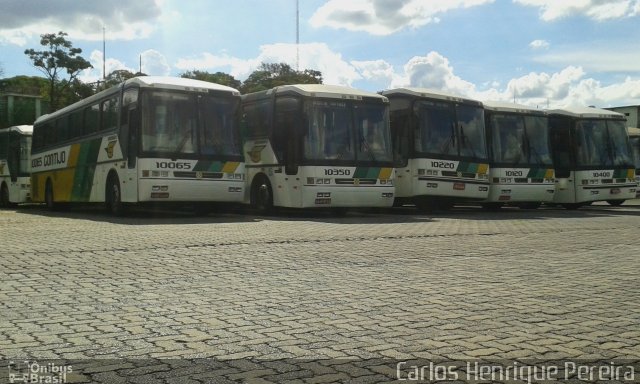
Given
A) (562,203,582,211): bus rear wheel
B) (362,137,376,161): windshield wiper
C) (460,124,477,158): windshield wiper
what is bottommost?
(562,203,582,211): bus rear wheel

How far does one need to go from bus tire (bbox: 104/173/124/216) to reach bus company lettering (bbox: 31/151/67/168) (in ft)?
16.2

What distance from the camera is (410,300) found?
20.7 ft

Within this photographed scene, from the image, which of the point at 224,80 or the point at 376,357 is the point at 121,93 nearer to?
the point at 376,357

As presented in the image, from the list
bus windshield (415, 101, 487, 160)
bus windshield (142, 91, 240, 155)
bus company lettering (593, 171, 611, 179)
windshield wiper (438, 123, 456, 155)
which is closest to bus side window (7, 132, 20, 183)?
bus windshield (142, 91, 240, 155)

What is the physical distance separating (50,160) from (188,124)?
9530 mm

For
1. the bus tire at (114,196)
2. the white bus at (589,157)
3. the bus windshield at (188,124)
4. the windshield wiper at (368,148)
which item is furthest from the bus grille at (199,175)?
the white bus at (589,157)

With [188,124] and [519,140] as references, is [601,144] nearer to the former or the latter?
[519,140]

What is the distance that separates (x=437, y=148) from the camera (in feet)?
67.8

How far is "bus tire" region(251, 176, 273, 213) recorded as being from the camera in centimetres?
1964

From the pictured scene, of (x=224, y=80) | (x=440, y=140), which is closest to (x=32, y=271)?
(x=440, y=140)

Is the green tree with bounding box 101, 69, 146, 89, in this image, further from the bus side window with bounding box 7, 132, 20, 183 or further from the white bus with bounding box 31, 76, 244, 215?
the white bus with bounding box 31, 76, 244, 215

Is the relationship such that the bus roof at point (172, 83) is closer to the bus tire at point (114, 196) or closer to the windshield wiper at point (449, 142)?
the bus tire at point (114, 196)

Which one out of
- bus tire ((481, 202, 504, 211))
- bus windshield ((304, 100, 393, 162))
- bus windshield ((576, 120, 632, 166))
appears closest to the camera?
bus windshield ((304, 100, 393, 162))

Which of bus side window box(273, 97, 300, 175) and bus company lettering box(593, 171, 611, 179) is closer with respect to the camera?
bus side window box(273, 97, 300, 175)
